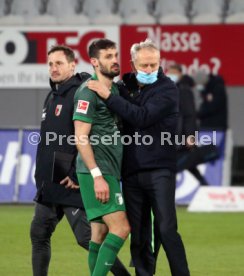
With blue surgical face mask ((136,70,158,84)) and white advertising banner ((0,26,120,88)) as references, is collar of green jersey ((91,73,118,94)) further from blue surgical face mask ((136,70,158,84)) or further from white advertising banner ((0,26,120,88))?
white advertising banner ((0,26,120,88))

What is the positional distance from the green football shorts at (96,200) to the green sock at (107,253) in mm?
183

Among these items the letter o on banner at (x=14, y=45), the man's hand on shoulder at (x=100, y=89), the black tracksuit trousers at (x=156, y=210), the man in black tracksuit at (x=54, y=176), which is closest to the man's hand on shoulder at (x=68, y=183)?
the man in black tracksuit at (x=54, y=176)

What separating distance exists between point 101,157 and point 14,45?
10.8 meters

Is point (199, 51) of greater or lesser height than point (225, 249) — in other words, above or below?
above

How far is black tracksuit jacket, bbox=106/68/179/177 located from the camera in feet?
26.8

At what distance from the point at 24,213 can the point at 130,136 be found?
23.1ft

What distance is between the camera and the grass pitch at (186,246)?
10.0 m

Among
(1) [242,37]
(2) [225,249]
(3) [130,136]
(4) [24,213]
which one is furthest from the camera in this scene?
(1) [242,37]

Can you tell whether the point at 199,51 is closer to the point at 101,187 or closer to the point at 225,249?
the point at 225,249

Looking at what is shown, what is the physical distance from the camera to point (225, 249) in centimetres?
1158

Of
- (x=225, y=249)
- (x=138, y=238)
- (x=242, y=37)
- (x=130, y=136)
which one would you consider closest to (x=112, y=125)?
(x=130, y=136)

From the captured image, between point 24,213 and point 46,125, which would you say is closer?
point 46,125

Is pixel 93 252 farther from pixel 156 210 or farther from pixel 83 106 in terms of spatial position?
pixel 83 106

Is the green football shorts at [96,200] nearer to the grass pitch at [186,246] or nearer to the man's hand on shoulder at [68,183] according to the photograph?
the man's hand on shoulder at [68,183]
